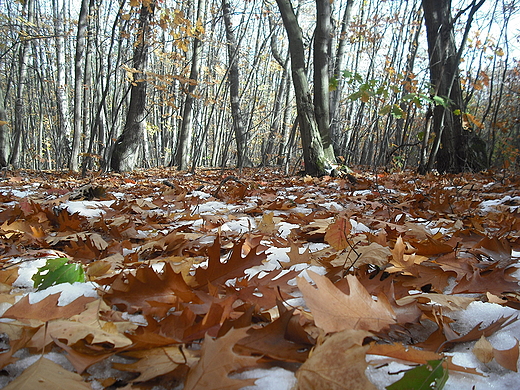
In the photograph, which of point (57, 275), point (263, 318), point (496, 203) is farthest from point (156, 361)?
point (496, 203)

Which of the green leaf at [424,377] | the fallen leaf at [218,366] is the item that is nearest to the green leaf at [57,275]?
the fallen leaf at [218,366]

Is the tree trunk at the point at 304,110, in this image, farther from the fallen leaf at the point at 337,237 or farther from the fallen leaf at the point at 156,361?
the fallen leaf at the point at 156,361

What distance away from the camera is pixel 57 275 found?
0.90m

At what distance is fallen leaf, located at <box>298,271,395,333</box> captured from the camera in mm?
601

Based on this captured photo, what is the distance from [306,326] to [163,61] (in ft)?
73.4

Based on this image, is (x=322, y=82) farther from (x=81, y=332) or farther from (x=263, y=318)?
(x=81, y=332)

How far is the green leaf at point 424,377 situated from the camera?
0.44 meters

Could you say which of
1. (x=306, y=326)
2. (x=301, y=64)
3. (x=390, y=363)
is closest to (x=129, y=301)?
(x=306, y=326)

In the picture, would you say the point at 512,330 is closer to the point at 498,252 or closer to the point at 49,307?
the point at 498,252

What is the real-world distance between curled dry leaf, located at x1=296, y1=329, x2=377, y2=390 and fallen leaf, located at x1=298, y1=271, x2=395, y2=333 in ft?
0.28

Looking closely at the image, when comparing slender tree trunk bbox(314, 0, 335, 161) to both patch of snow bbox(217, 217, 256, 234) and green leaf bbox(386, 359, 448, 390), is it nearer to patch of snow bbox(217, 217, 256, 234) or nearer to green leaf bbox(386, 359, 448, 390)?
patch of snow bbox(217, 217, 256, 234)

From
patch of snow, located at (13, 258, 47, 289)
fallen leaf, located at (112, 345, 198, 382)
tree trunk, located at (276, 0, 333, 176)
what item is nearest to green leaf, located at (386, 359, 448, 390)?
fallen leaf, located at (112, 345, 198, 382)

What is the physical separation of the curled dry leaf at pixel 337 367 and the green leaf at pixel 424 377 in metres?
0.05

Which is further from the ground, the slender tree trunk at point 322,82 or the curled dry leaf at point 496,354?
the slender tree trunk at point 322,82
